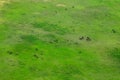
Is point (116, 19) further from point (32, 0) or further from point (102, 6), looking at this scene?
point (32, 0)

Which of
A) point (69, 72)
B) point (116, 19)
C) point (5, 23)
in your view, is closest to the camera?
point (69, 72)

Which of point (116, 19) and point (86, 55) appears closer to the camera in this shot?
point (86, 55)

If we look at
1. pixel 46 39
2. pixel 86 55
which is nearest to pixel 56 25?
pixel 46 39

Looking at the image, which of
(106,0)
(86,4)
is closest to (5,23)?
(86,4)

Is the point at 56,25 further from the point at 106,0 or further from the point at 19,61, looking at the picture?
the point at 106,0

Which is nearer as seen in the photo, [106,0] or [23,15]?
[23,15]

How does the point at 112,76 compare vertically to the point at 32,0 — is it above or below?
below

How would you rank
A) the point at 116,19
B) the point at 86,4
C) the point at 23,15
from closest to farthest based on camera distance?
the point at 23,15 < the point at 116,19 < the point at 86,4
